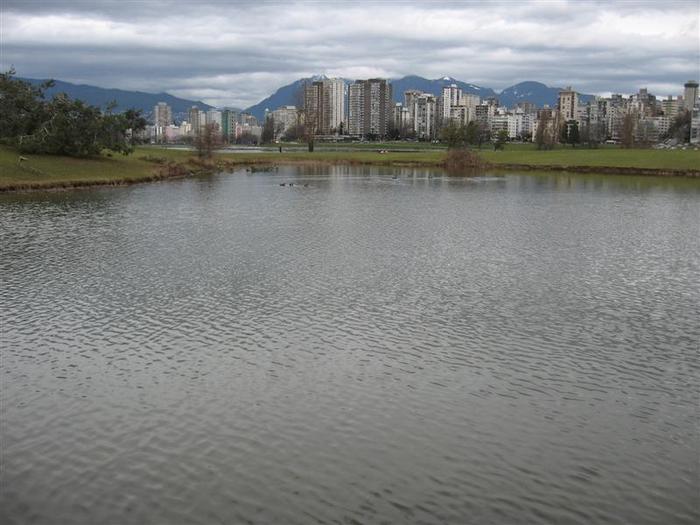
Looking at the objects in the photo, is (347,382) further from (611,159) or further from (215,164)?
(611,159)

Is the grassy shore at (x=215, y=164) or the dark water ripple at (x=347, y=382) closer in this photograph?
the dark water ripple at (x=347, y=382)

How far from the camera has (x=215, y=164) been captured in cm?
12812

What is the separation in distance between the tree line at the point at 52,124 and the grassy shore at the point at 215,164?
189 centimetres

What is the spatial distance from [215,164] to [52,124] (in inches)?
1561

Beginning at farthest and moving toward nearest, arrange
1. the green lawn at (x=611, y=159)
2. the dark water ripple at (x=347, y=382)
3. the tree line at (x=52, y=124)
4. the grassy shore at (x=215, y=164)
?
the green lawn at (x=611, y=159)
the tree line at (x=52, y=124)
the grassy shore at (x=215, y=164)
the dark water ripple at (x=347, y=382)

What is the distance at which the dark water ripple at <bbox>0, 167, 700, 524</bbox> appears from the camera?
13.3 metres

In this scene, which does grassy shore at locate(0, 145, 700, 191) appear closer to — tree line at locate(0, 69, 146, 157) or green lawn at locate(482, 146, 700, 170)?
green lawn at locate(482, 146, 700, 170)

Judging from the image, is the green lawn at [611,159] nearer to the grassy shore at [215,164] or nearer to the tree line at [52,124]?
the grassy shore at [215,164]

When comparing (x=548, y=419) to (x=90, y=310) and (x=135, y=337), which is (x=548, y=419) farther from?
(x=90, y=310)

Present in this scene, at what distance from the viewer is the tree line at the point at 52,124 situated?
90.1 m

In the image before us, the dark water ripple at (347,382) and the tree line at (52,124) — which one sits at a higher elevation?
the tree line at (52,124)

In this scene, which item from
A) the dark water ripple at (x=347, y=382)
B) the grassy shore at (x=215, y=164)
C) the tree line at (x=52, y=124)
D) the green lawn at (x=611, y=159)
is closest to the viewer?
the dark water ripple at (x=347, y=382)

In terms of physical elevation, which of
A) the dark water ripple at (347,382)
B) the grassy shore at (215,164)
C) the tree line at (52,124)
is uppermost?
the tree line at (52,124)

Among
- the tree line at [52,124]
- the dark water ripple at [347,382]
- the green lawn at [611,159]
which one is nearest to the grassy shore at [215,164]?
the green lawn at [611,159]
